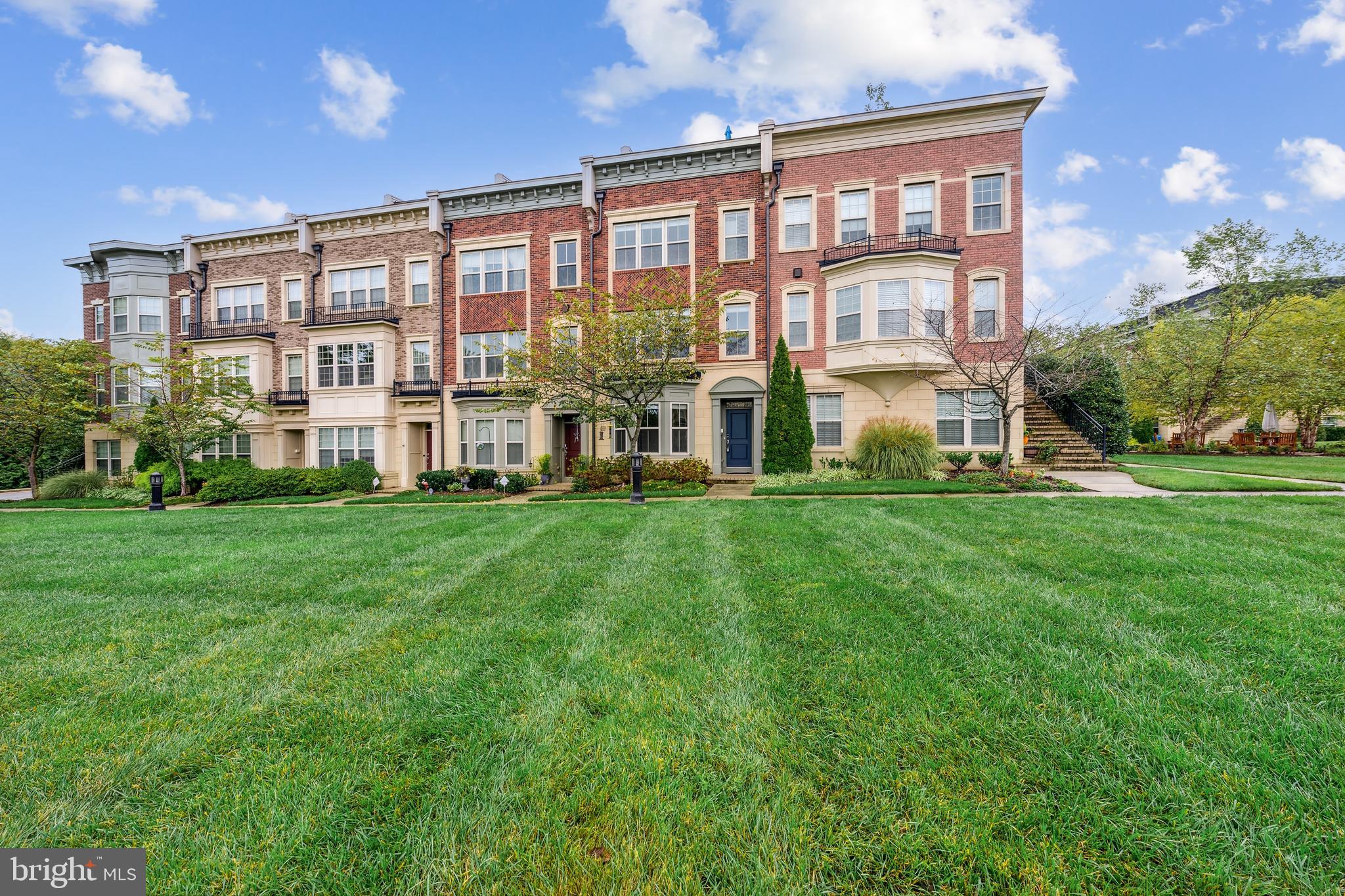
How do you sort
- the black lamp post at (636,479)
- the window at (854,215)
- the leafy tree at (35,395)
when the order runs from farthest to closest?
the leafy tree at (35,395) → the window at (854,215) → the black lamp post at (636,479)

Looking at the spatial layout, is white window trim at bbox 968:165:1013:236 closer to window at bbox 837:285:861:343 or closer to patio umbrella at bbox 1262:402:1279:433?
window at bbox 837:285:861:343

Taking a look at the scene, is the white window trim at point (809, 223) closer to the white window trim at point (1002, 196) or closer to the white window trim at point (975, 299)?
the white window trim at point (1002, 196)

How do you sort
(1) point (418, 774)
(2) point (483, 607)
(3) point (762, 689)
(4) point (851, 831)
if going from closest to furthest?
(4) point (851, 831)
(1) point (418, 774)
(3) point (762, 689)
(2) point (483, 607)

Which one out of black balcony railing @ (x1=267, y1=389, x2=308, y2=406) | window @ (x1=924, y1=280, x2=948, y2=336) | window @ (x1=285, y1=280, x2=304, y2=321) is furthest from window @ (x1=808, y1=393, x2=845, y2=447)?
window @ (x1=285, y1=280, x2=304, y2=321)

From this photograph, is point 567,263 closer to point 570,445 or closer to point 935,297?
point 570,445

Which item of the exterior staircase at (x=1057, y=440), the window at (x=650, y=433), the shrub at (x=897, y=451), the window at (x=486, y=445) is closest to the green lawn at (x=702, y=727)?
the shrub at (x=897, y=451)

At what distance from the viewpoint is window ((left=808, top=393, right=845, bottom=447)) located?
49.5 feet

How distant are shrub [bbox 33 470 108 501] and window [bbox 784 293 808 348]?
2368 cm

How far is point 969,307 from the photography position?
45.7ft

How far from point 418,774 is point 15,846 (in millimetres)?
1273

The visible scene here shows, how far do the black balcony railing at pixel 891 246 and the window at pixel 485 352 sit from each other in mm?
10587

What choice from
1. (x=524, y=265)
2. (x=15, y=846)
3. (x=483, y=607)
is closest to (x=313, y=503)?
(x=524, y=265)

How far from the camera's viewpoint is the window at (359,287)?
18.5m

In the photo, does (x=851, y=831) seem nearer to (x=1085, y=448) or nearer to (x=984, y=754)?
(x=984, y=754)
